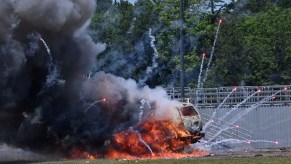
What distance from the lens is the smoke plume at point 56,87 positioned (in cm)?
3803

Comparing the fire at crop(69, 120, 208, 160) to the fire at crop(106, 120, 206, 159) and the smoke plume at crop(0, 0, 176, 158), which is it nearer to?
the fire at crop(106, 120, 206, 159)

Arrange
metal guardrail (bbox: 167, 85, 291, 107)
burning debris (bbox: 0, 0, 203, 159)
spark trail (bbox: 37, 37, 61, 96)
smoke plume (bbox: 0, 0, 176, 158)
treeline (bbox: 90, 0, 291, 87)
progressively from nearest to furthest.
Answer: smoke plume (bbox: 0, 0, 176, 158) < burning debris (bbox: 0, 0, 203, 159) < spark trail (bbox: 37, 37, 61, 96) < metal guardrail (bbox: 167, 85, 291, 107) < treeline (bbox: 90, 0, 291, 87)

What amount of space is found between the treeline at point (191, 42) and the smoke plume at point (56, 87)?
10001 mm

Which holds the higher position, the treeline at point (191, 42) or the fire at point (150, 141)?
the treeline at point (191, 42)

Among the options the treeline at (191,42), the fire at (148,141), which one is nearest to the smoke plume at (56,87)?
the fire at (148,141)

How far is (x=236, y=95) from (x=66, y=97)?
17976 mm

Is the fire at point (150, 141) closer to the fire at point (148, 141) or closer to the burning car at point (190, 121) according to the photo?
the fire at point (148, 141)

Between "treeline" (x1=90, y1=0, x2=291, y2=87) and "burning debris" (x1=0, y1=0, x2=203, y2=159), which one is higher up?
"treeline" (x1=90, y1=0, x2=291, y2=87)

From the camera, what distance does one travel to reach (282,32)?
71.5 metres

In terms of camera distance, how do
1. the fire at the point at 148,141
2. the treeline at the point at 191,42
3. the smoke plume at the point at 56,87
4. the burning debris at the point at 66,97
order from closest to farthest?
the smoke plume at the point at 56,87 → the burning debris at the point at 66,97 → the fire at the point at 148,141 → the treeline at the point at 191,42

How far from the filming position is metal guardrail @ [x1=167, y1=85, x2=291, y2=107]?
177ft

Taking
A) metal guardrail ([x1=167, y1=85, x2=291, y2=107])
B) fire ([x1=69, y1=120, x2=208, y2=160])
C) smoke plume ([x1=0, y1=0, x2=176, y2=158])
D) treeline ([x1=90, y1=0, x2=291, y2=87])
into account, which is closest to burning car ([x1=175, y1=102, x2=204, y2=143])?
fire ([x1=69, y1=120, x2=208, y2=160])

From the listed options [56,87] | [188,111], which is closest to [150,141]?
[188,111]

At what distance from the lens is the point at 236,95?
54812 millimetres
